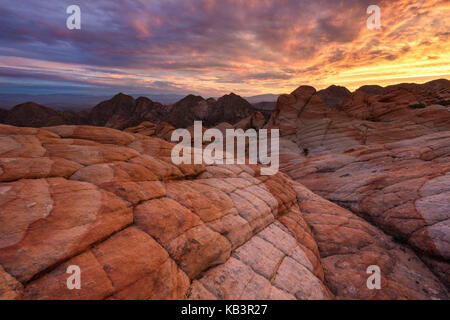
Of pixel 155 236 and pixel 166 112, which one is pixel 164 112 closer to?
pixel 166 112

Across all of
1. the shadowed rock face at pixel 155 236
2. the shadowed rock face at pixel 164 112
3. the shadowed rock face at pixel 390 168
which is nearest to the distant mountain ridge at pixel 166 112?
the shadowed rock face at pixel 164 112

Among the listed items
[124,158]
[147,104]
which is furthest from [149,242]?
[147,104]

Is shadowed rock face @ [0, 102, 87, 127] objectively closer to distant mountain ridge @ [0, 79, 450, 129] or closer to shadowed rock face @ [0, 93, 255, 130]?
distant mountain ridge @ [0, 79, 450, 129]

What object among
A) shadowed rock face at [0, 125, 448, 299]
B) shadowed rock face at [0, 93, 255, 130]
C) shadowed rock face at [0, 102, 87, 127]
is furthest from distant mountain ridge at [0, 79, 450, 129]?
shadowed rock face at [0, 125, 448, 299]

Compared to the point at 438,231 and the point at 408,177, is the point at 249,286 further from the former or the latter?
the point at 408,177

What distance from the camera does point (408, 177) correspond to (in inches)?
763

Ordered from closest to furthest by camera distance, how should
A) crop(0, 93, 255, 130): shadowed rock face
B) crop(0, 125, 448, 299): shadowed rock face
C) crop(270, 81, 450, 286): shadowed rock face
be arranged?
1. crop(0, 125, 448, 299): shadowed rock face
2. crop(270, 81, 450, 286): shadowed rock face
3. crop(0, 93, 255, 130): shadowed rock face

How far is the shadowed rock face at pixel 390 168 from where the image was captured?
14086mm

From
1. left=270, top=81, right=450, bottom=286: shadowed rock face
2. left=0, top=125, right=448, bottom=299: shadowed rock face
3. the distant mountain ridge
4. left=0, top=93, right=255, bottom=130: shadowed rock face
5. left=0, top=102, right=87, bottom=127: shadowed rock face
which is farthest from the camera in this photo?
left=0, top=93, right=255, bottom=130: shadowed rock face

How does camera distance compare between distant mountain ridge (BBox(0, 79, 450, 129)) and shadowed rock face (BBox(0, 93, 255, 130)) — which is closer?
distant mountain ridge (BBox(0, 79, 450, 129))

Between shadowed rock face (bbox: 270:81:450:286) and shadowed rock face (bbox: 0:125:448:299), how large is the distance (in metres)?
1.22

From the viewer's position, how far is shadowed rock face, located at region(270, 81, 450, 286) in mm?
14086

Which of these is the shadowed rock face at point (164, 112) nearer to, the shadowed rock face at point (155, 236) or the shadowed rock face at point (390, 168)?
the shadowed rock face at point (390, 168)
